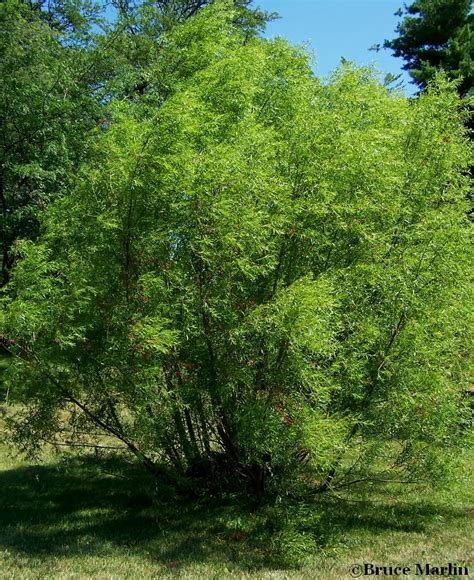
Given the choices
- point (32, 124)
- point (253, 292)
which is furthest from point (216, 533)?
point (32, 124)

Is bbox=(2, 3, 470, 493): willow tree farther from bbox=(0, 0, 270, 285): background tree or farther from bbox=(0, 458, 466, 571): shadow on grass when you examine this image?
bbox=(0, 0, 270, 285): background tree

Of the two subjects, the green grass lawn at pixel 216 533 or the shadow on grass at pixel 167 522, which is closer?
the green grass lawn at pixel 216 533

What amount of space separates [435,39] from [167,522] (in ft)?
51.1

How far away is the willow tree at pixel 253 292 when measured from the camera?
519 cm

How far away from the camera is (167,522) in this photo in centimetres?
644

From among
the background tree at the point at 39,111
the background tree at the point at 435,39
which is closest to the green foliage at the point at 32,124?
the background tree at the point at 39,111

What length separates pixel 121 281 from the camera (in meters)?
5.68

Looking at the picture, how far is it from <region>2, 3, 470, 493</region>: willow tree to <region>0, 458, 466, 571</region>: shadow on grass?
0.55 metres

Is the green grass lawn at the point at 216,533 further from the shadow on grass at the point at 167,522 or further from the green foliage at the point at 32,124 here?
the green foliage at the point at 32,124

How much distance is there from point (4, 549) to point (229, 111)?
15.8ft

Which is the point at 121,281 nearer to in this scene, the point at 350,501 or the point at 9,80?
the point at 350,501

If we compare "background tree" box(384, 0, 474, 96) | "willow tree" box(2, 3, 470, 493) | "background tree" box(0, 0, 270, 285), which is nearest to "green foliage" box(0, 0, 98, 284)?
"background tree" box(0, 0, 270, 285)

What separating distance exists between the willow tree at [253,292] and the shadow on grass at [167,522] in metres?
0.55

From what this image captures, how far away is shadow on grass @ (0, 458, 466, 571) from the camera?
5.47m
